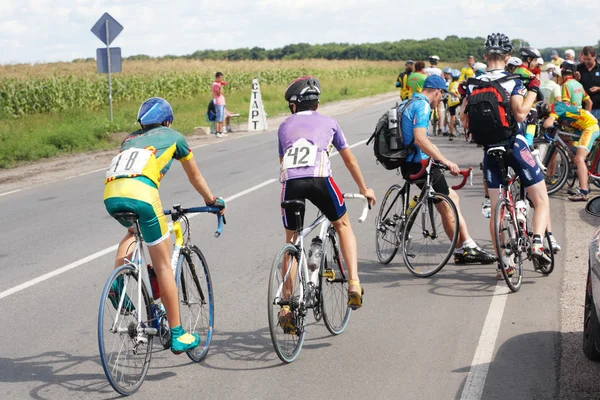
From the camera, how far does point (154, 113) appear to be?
216 inches

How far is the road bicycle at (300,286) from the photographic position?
5566mm

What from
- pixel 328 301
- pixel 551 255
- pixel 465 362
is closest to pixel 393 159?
pixel 551 255

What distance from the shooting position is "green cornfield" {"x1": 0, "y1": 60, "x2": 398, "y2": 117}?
29625 millimetres

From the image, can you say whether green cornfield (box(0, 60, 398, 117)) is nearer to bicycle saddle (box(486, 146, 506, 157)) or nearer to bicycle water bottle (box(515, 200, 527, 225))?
bicycle saddle (box(486, 146, 506, 157))

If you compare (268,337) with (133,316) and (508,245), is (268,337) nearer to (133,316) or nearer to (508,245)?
(133,316)

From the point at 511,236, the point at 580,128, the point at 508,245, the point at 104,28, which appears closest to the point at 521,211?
the point at 511,236

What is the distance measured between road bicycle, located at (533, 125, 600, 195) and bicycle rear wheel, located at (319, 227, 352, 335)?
23.0 feet

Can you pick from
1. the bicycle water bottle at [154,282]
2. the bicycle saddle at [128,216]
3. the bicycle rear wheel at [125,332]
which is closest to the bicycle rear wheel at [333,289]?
the bicycle water bottle at [154,282]

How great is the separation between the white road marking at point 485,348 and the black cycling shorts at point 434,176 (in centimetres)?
115

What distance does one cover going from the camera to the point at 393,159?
321 inches

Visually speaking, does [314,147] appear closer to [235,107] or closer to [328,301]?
[328,301]

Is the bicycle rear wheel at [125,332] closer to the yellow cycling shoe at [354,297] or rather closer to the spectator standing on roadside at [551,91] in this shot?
the yellow cycling shoe at [354,297]

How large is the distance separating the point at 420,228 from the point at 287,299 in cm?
286

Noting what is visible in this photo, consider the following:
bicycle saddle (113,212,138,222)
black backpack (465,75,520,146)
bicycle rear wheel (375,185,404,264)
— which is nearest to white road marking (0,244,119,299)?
bicycle saddle (113,212,138,222)
